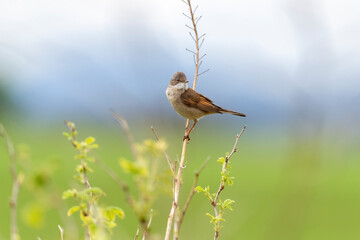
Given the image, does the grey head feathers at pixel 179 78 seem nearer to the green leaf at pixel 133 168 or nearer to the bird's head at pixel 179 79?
the bird's head at pixel 179 79

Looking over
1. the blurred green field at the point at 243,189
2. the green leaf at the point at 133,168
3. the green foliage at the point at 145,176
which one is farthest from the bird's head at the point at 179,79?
the green leaf at the point at 133,168

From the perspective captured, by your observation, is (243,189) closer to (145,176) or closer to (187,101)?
(187,101)

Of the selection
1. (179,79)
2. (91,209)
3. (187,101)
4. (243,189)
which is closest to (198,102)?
(187,101)

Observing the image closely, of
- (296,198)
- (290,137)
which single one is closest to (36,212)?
(296,198)

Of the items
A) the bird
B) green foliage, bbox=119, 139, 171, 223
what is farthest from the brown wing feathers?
green foliage, bbox=119, 139, 171, 223

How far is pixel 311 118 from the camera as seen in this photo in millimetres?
2719

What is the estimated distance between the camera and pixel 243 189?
27.1 m

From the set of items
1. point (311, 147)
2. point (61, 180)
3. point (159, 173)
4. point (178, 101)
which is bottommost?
point (61, 180)

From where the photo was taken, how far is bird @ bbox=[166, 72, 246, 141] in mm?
4863

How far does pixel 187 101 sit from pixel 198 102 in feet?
0.41

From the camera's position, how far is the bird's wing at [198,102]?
192 inches

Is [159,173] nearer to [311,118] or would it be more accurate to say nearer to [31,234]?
[311,118]

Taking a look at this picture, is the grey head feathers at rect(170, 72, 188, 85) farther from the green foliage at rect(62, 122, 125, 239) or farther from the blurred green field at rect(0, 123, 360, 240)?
the green foliage at rect(62, 122, 125, 239)

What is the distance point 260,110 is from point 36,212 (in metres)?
98.5
